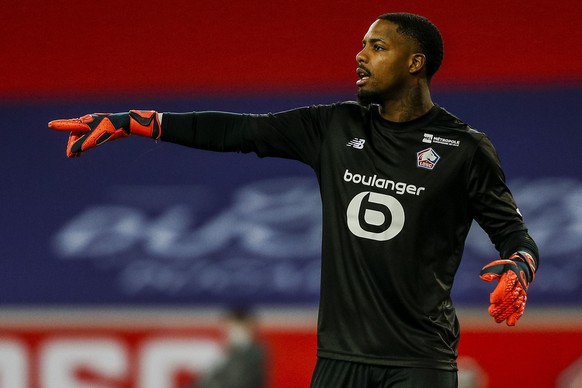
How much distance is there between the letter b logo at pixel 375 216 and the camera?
291cm

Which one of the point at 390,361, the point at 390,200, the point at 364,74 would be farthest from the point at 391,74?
the point at 390,361

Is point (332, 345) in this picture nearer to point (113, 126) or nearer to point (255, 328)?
point (113, 126)

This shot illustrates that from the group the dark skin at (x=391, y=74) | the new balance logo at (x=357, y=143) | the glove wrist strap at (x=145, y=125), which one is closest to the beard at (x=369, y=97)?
the dark skin at (x=391, y=74)

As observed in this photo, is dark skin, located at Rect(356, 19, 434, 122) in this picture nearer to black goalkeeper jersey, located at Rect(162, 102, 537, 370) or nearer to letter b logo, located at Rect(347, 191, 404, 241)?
black goalkeeper jersey, located at Rect(162, 102, 537, 370)

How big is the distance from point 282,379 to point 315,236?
1.07 m

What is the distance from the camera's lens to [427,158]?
117 inches

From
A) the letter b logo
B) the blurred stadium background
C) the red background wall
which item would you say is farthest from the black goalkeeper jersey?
the red background wall

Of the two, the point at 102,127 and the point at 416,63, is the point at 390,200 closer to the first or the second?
the point at 416,63

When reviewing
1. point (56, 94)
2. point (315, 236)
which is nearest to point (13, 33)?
point (56, 94)

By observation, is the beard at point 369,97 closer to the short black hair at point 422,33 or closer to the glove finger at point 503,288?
the short black hair at point 422,33

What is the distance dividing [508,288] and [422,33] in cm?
84

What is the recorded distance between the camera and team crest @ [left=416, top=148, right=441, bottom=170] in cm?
297

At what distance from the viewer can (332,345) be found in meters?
2.93

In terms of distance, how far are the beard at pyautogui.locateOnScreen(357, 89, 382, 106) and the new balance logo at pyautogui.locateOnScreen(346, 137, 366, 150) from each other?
118 mm
